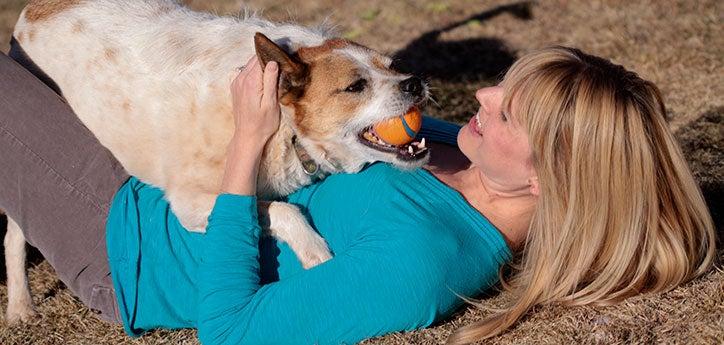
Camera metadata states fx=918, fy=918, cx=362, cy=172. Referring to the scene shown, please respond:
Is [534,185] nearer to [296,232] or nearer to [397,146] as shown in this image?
[397,146]

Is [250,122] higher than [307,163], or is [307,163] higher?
[250,122]

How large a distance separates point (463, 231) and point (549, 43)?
13.3 feet

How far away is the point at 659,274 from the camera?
10.4 ft

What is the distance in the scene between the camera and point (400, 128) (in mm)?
3453

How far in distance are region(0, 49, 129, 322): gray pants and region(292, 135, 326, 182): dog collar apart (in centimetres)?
71

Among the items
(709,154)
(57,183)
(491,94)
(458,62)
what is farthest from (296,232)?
(458,62)

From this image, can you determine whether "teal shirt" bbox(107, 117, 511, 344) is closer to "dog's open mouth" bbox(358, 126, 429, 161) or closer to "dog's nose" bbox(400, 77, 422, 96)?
"dog's open mouth" bbox(358, 126, 429, 161)

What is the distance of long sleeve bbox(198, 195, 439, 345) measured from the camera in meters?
2.86

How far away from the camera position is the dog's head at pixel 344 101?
343 cm

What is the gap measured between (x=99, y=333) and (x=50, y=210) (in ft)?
1.82

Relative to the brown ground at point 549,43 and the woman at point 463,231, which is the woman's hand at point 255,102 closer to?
the woman at point 463,231

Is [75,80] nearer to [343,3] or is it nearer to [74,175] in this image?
[74,175]

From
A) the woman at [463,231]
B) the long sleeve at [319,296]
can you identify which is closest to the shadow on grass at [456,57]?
the woman at [463,231]

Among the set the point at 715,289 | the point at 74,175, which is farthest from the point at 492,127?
the point at 74,175
